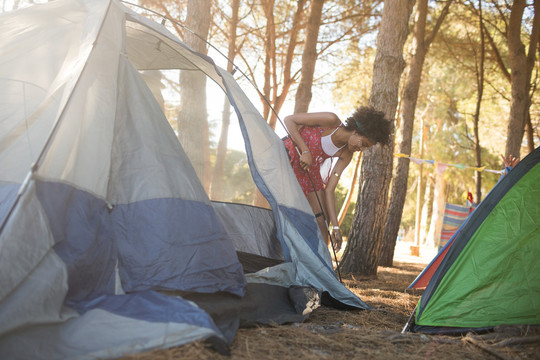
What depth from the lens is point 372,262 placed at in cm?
454

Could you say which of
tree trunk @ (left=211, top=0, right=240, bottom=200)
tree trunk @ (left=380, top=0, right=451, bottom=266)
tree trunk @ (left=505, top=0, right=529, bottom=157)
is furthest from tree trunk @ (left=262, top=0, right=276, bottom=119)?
tree trunk @ (left=211, top=0, right=240, bottom=200)

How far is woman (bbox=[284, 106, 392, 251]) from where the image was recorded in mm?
3244

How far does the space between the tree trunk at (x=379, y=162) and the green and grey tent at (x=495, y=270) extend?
6.04 ft

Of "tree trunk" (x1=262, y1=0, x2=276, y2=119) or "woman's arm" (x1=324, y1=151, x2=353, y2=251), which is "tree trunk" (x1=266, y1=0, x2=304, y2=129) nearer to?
"tree trunk" (x1=262, y1=0, x2=276, y2=119)

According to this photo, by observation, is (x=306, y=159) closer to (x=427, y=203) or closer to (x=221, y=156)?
(x=221, y=156)

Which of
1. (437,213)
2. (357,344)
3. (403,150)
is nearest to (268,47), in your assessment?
(403,150)

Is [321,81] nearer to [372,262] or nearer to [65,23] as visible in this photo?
[372,262]

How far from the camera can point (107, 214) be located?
7.28 ft

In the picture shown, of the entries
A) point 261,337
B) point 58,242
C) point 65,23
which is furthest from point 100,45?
point 261,337

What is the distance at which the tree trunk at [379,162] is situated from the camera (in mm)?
4453

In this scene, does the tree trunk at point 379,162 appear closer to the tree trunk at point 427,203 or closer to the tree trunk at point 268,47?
the tree trunk at point 268,47

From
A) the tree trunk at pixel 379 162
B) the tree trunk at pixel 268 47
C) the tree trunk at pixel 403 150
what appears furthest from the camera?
the tree trunk at pixel 268 47

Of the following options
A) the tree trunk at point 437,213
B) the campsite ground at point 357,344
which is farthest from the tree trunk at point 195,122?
the tree trunk at point 437,213

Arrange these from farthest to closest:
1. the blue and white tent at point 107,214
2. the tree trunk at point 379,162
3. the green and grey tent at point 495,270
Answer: the tree trunk at point 379,162, the green and grey tent at point 495,270, the blue and white tent at point 107,214
